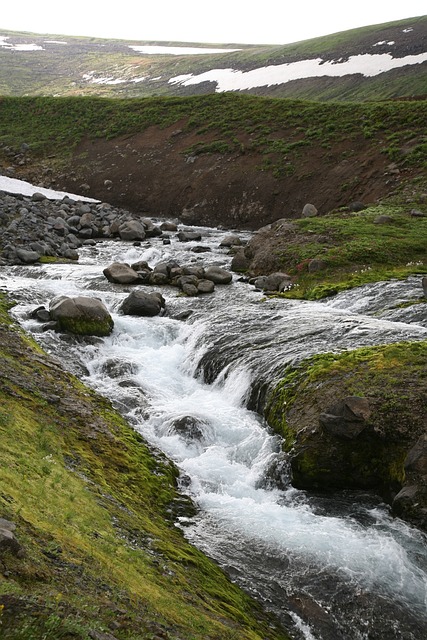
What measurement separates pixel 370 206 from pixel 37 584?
104ft

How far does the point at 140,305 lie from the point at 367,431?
1168 centimetres

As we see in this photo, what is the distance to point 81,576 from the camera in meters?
7.19

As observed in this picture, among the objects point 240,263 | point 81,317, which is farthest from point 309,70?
point 81,317

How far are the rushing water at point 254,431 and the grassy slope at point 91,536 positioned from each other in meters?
0.83

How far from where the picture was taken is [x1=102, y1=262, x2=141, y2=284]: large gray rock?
26500 mm

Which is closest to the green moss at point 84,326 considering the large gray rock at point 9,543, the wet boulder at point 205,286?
the wet boulder at point 205,286

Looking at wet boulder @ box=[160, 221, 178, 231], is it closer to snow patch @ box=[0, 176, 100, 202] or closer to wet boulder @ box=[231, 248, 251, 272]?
snow patch @ box=[0, 176, 100, 202]

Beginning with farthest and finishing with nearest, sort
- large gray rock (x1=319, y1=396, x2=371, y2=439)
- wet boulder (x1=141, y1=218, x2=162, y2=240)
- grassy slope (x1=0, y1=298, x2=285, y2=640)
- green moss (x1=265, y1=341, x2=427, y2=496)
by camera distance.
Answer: wet boulder (x1=141, y1=218, x2=162, y2=240)
large gray rock (x1=319, y1=396, x2=371, y2=439)
green moss (x1=265, y1=341, x2=427, y2=496)
grassy slope (x1=0, y1=298, x2=285, y2=640)

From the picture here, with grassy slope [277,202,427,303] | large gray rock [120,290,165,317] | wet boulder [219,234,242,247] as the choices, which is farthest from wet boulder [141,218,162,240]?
large gray rock [120,290,165,317]

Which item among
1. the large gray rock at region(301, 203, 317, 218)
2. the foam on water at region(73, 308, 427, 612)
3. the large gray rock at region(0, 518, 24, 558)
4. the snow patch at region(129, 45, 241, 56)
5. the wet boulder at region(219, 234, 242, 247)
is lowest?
the foam on water at region(73, 308, 427, 612)

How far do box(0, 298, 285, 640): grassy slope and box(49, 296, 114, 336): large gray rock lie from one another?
453cm

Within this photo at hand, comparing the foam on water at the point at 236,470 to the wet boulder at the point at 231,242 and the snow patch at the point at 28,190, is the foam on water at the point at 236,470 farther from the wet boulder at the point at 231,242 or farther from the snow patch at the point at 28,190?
the snow patch at the point at 28,190

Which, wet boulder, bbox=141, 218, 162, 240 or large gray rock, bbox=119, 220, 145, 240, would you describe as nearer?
large gray rock, bbox=119, 220, 145, 240

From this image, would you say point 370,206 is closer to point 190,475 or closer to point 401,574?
point 190,475
